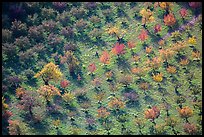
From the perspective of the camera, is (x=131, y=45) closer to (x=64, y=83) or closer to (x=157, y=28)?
(x=157, y=28)

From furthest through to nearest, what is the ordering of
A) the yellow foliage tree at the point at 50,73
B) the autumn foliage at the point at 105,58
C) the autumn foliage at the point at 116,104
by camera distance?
the autumn foliage at the point at 105,58
the yellow foliage tree at the point at 50,73
the autumn foliage at the point at 116,104

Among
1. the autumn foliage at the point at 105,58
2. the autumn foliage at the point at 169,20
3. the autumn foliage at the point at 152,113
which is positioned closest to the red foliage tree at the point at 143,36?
the autumn foliage at the point at 169,20

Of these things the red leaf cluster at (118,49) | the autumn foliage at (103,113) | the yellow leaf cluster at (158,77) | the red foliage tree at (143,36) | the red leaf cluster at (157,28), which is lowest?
the autumn foliage at (103,113)

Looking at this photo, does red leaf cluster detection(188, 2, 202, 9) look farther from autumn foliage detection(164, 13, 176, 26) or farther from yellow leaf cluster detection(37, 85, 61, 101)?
yellow leaf cluster detection(37, 85, 61, 101)

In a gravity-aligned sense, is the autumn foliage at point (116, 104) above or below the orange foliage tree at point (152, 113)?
above

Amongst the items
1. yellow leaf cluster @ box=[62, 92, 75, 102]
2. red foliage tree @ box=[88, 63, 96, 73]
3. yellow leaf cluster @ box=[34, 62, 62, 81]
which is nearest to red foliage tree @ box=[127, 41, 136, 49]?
red foliage tree @ box=[88, 63, 96, 73]

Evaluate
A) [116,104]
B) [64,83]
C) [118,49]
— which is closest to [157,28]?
[118,49]

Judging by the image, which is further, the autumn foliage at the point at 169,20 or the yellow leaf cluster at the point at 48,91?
the autumn foliage at the point at 169,20

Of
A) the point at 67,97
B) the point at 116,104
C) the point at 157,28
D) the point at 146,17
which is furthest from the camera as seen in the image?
the point at 146,17

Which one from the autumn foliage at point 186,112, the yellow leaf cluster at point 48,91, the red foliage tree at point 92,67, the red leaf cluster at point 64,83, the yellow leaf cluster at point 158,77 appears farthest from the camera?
the red foliage tree at point 92,67

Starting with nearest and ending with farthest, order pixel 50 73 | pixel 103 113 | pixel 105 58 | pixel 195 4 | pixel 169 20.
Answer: pixel 103 113, pixel 50 73, pixel 105 58, pixel 169 20, pixel 195 4

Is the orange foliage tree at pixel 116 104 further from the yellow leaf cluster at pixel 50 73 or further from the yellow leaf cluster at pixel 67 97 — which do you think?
the yellow leaf cluster at pixel 50 73

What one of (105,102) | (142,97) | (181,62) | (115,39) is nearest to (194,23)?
(181,62)

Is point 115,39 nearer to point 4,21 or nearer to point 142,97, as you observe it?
point 142,97
